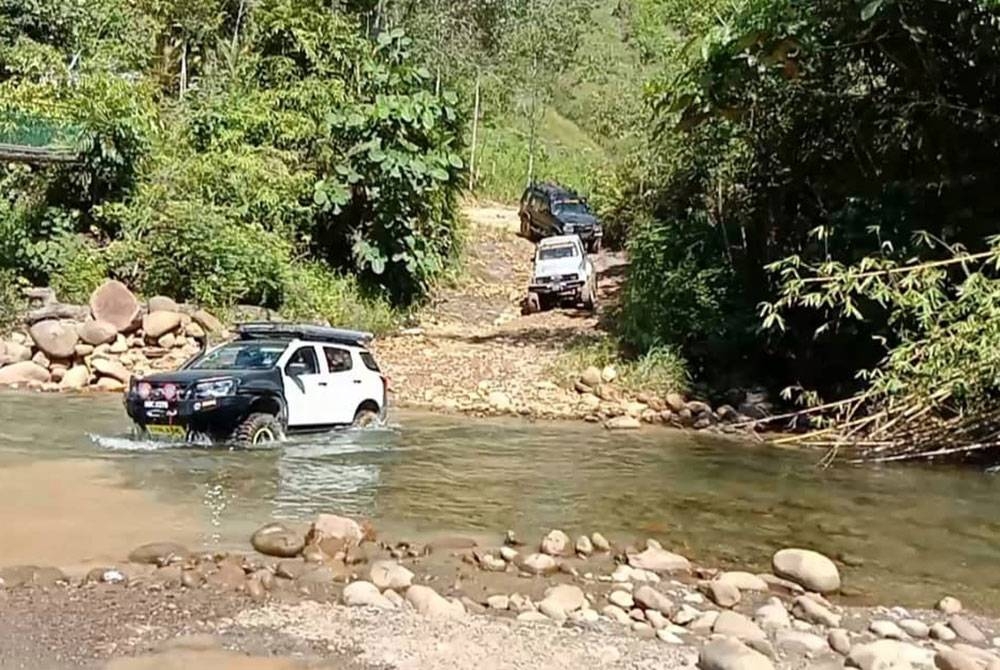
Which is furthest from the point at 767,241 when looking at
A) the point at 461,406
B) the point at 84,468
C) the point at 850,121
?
the point at 84,468

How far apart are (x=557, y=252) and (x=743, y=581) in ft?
66.5

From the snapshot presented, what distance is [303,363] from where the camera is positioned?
14.2 meters

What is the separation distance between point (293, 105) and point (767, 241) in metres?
12.4

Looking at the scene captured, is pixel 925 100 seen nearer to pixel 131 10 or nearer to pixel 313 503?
pixel 313 503

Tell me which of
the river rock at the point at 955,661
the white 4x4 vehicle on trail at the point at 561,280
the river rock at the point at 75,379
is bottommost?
the river rock at the point at 955,661

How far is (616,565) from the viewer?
9.33 meters

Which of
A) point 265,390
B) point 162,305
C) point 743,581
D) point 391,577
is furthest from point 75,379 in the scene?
point 743,581

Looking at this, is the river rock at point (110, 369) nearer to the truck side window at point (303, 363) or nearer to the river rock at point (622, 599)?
the truck side window at point (303, 363)

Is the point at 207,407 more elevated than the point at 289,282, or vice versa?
the point at 289,282

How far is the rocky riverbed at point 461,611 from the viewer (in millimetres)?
6785

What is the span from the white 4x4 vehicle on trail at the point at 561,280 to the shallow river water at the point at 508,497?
11921 millimetres

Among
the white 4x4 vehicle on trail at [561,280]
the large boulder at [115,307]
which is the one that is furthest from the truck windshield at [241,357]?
the white 4x4 vehicle on trail at [561,280]

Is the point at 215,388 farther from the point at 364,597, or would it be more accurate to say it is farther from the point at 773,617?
the point at 773,617

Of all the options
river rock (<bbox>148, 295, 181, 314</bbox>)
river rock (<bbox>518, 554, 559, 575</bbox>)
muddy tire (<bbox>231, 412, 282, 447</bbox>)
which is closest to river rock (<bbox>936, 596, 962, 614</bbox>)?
river rock (<bbox>518, 554, 559, 575</bbox>)
